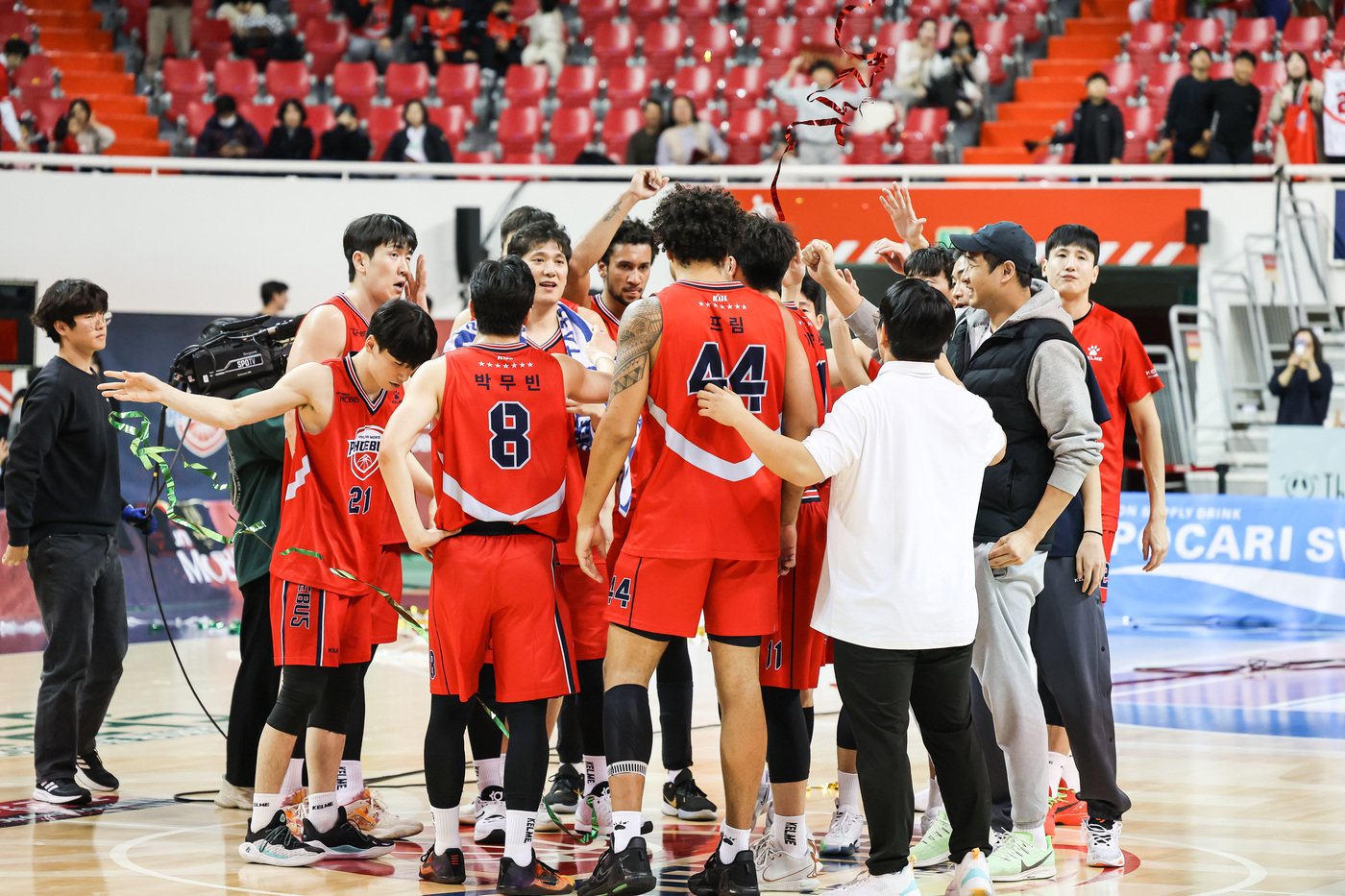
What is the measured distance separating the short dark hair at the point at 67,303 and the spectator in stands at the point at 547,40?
12795 millimetres

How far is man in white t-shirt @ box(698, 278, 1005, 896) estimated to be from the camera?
4758 millimetres

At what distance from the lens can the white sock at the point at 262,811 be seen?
5668mm

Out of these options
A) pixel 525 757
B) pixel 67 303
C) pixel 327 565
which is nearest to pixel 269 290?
pixel 67 303

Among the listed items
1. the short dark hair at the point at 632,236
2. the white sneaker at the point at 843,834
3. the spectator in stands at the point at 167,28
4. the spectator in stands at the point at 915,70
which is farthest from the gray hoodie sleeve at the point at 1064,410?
the spectator in stands at the point at 167,28

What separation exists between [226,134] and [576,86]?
13.7 feet

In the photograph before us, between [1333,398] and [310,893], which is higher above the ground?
[1333,398]

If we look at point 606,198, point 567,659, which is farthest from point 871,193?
point 567,659

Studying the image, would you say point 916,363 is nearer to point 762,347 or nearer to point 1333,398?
point 762,347

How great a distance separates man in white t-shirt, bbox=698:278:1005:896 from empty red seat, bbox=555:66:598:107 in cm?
1456

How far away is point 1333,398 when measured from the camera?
15.8m

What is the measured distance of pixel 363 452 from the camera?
5.81m

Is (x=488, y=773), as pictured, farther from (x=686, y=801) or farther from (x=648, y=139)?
(x=648, y=139)

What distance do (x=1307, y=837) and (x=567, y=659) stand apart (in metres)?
2.94

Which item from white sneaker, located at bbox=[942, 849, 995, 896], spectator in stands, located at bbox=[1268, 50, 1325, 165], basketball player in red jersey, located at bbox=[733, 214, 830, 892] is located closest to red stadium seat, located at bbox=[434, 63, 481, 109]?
spectator in stands, located at bbox=[1268, 50, 1325, 165]
